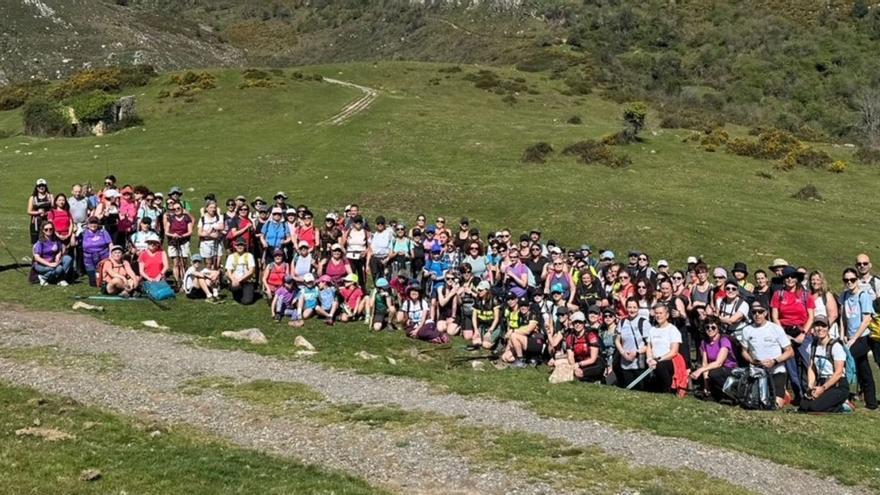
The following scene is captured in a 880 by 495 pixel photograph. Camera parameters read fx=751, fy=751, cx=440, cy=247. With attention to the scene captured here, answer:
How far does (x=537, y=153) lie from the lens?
4347 centimetres

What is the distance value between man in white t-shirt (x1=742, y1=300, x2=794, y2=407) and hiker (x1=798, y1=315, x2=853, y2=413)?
16.4 inches

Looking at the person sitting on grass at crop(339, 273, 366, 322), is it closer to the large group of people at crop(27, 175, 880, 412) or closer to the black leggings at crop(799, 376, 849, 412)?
the large group of people at crop(27, 175, 880, 412)

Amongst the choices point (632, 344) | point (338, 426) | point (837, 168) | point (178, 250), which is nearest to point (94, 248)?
point (178, 250)

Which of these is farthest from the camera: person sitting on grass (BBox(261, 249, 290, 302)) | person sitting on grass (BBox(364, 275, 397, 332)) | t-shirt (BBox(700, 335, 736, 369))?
person sitting on grass (BBox(261, 249, 290, 302))

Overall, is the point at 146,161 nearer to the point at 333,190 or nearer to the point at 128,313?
the point at 333,190

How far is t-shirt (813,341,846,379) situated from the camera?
1345cm

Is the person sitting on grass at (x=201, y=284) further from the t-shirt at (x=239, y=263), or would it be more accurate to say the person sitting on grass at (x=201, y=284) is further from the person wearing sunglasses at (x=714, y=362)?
the person wearing sunglasses at (x=714, y=362)

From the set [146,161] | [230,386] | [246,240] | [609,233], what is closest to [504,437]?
[230,386]

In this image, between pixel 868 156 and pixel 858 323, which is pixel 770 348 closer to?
pixel 858 323

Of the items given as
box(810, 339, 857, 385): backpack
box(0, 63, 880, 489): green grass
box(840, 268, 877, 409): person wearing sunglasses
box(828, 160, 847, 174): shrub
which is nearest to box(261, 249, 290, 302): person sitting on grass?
box(0, 63, 880, 489): green grass

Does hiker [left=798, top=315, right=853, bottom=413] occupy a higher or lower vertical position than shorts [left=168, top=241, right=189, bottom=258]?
lower

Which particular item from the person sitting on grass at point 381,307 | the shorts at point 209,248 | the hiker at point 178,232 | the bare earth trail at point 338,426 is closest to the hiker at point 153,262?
the hiker at point 178,232

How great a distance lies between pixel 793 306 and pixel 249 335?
11094 millimetres

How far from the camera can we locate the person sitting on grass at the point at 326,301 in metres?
18.1
